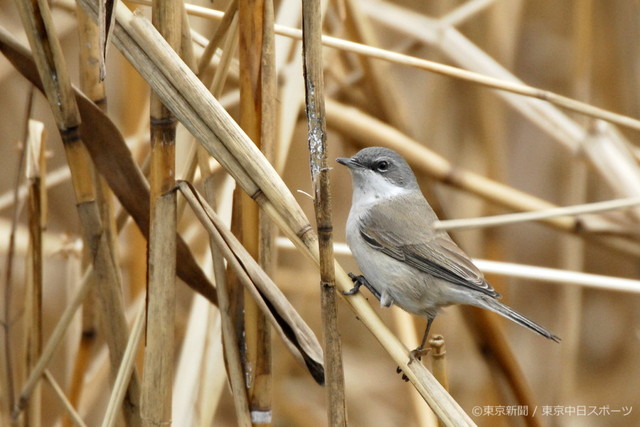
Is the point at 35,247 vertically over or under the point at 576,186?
under

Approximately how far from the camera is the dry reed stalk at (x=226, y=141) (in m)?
1.54

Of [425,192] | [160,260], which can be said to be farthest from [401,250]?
[160,260]

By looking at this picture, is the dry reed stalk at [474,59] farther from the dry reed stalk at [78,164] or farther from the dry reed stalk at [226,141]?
the dry reed stalk at [78,164]

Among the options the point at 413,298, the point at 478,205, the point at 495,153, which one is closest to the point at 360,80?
the point at 495,153

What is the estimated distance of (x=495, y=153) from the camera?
355 centimetres

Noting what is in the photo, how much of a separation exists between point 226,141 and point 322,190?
0.27 meters

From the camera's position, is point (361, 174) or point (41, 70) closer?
point (41, 70)

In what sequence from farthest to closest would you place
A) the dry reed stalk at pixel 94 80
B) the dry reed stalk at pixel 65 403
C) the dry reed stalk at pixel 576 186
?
the dry reed stalk at pixel 576 186
the dry reed stalk at pixel 65 403
the dry reed stalk at pixel 94 80

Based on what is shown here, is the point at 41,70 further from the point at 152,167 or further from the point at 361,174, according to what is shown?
the point at 361,174

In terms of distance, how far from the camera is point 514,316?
199cm

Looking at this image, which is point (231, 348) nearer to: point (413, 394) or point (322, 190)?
point (322, 190)

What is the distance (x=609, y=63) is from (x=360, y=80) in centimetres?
140

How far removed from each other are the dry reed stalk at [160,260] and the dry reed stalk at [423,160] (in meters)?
1.47

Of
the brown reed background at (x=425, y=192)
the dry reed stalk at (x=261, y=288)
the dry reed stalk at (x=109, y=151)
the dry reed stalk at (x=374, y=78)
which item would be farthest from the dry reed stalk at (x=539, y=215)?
the dry reed stalk at (x=374, y=78)
